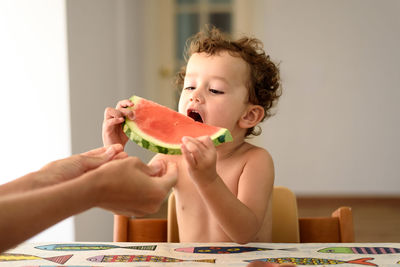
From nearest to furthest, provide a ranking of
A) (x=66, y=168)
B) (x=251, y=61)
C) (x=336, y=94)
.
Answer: (x=66, y=168), (x=251, y=61), (x=336, y=94)

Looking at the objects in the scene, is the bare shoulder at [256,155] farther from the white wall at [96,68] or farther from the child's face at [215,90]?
the white wall at [96,68]

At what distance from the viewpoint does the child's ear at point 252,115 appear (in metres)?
1.60

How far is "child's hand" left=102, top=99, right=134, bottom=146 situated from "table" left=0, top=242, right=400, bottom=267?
13.7 inches

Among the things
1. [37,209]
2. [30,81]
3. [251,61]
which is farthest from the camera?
[30,81]

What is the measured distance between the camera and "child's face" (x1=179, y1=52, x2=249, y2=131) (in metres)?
1.49

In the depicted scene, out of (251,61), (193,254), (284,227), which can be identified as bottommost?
(284,227)

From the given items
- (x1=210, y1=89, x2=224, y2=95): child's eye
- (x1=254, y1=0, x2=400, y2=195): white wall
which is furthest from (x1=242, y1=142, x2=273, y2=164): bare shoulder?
(x1=254, y1=0, x2=400, y2=195): white wall

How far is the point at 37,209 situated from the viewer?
0.68 meters

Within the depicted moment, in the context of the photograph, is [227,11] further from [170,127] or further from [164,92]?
[170,127]

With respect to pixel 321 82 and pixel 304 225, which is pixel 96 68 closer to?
pixel 304 225

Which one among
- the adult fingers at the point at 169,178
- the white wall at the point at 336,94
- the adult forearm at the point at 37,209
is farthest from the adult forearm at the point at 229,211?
the white wall at the point at 336,94

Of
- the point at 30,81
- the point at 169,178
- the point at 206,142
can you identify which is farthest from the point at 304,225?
the point at 30,81

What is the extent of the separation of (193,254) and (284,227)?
57cm

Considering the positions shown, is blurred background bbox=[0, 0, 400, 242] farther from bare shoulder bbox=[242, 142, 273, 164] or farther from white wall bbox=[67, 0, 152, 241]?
bare shoulder bbox=[242, 142, 273, 164]
